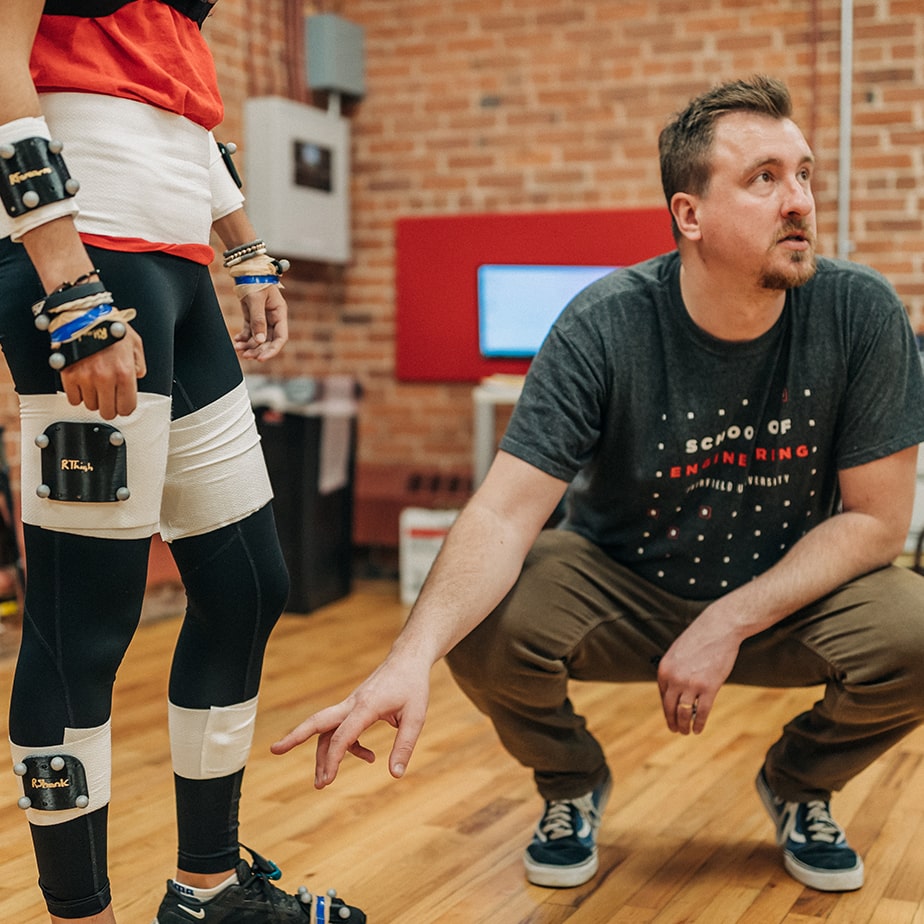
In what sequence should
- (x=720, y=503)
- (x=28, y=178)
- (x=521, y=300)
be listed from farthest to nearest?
1. (x=521, y=300)
2. (x=720, y=503)
3. (x=28, y=178)

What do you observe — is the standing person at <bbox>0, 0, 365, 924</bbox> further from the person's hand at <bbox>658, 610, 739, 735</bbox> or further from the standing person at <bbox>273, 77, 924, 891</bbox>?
the person's hand at <bbox>658, 610, 739, 735</bbox>

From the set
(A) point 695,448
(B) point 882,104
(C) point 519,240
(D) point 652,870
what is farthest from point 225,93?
(D) point 652,870

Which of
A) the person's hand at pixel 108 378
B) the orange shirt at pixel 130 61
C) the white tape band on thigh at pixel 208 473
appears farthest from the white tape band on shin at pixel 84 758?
the orange shirt at pixel 130 61

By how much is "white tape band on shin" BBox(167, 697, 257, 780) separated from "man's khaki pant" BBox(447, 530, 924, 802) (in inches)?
14.8

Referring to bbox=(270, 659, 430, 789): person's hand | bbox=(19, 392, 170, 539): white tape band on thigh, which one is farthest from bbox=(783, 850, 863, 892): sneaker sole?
bbox=(19, 392, 170, 539): white tape band on thigh

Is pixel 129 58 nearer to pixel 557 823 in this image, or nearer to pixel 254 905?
pixel 254 905

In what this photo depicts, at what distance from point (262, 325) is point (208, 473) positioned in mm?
296

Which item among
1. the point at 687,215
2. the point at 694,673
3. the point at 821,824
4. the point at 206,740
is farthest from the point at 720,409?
the point at 206,740

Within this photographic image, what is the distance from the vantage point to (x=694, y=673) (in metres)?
1.59

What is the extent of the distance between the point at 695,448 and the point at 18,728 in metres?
0.99

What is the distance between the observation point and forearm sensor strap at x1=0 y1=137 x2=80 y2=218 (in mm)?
1076

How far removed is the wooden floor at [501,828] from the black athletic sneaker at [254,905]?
0.15 metres

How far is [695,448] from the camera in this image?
175 centimetres

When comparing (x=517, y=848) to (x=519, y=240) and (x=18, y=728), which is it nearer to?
(x=18, y=728)
